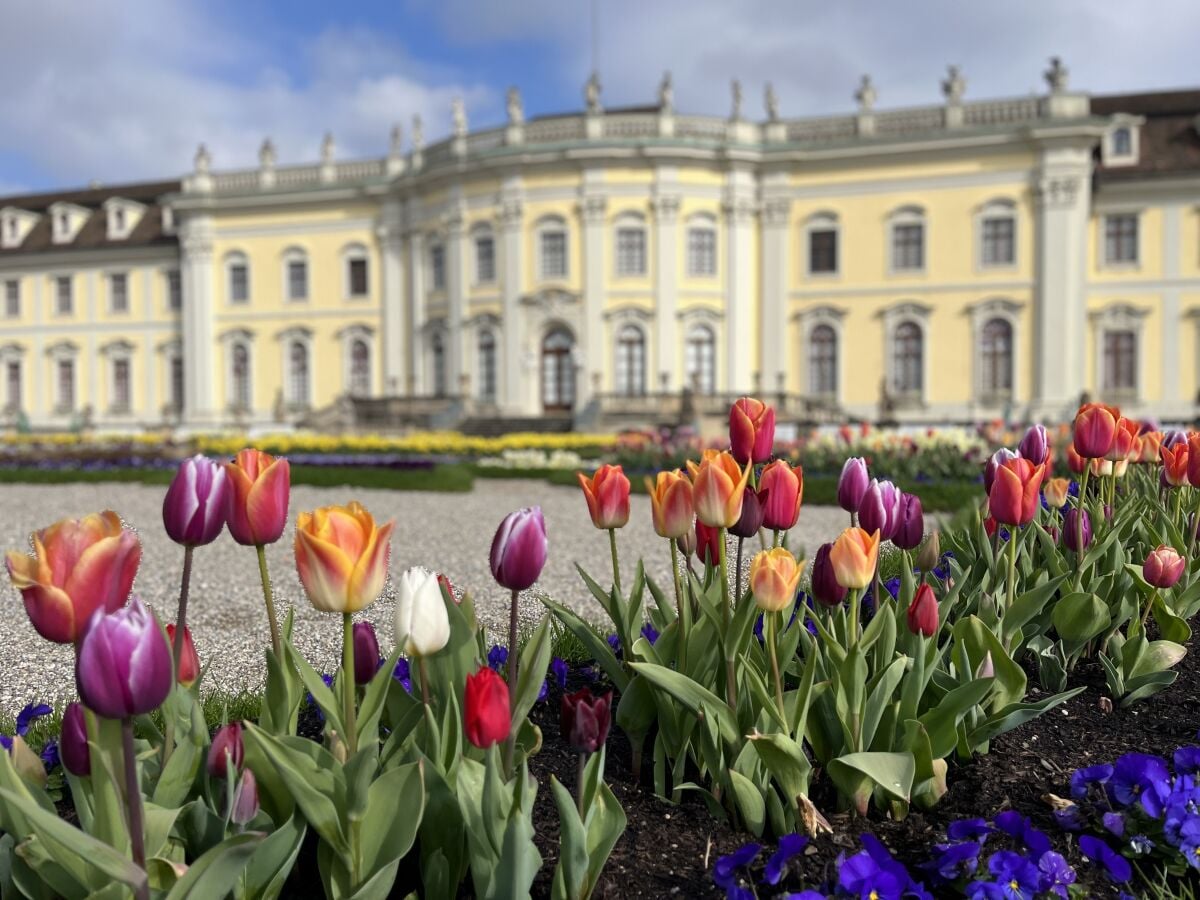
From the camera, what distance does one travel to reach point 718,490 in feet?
6.07

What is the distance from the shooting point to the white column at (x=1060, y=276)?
25.8 metres

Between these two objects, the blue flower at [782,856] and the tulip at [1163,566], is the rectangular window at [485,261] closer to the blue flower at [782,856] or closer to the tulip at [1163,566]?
the tulip at [1163,566]

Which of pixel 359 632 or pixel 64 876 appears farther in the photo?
pixel 359 632

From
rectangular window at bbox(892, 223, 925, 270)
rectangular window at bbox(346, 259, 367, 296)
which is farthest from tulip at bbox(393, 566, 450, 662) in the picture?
rectangular window at bbox(346, 259, 367, 296)

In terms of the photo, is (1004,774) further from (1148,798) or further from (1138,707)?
(1138,707)

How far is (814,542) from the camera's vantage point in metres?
7.41

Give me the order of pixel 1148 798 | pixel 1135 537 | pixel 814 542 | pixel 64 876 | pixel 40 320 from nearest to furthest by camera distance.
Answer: pixel 64 876, pixel 1148 798, pixel 1135 537, pixel 814 542, pixel 40 320

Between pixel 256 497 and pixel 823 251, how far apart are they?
1115 inches

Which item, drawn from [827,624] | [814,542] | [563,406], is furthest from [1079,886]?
[563,406]

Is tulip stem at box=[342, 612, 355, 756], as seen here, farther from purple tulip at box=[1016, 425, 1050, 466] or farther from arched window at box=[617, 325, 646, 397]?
arched window at box=[617, 325, 646, 397]

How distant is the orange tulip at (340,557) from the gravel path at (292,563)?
1534 millimetres

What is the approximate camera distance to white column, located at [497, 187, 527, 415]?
92.2ft

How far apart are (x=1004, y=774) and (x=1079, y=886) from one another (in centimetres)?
47

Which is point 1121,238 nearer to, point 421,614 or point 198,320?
point 198,320
